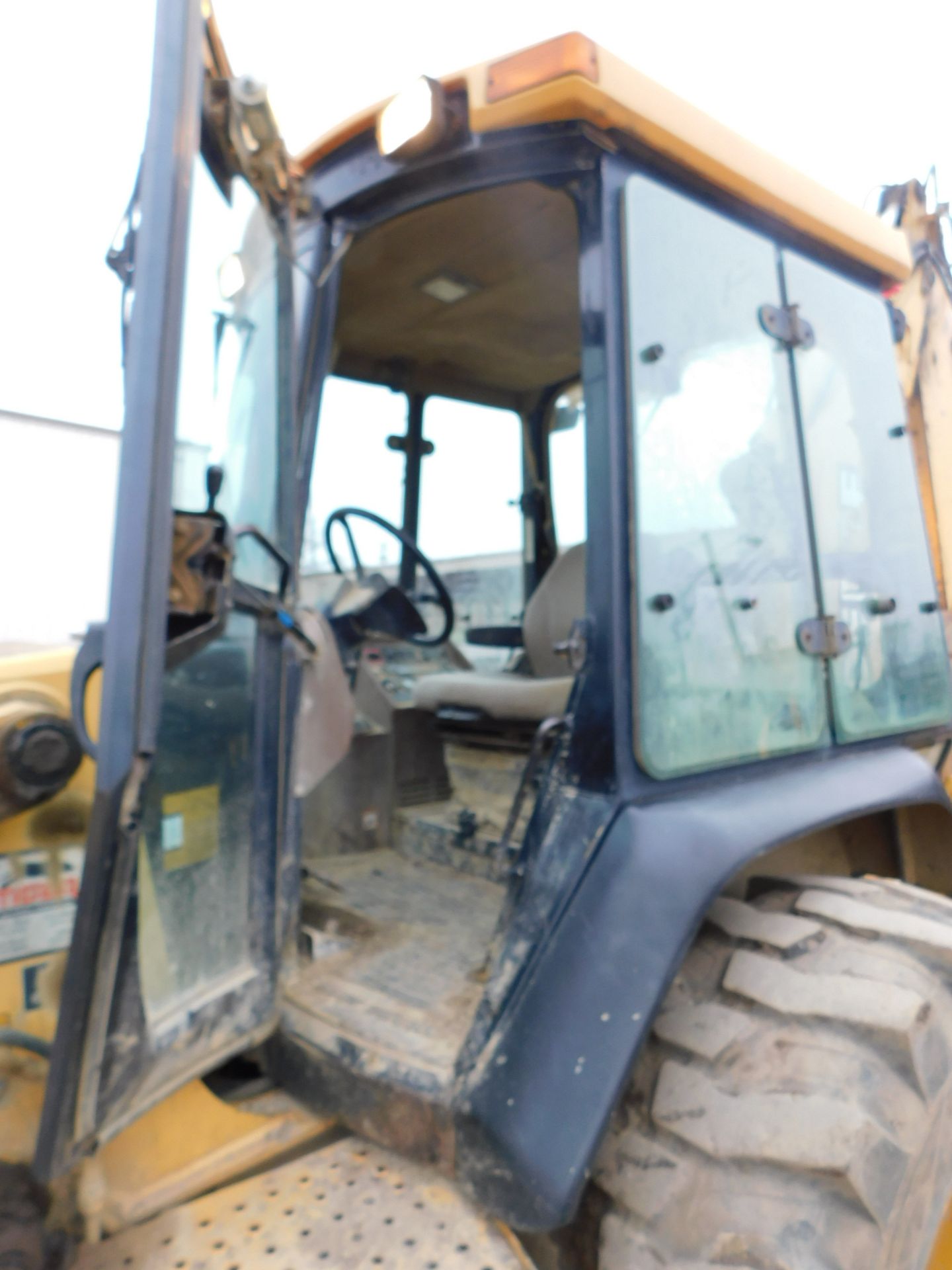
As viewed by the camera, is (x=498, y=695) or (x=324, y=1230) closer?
(x=324, y=1230)

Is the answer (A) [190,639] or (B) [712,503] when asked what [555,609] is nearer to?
(B) [712,503]

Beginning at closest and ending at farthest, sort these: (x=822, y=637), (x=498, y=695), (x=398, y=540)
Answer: (x=822, y=637) → (x=498, y=695) → (x=398, y=540)

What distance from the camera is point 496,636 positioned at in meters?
3.08

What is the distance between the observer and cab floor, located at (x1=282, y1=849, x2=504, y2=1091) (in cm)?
135

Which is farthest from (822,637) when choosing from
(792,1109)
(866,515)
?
(792,1109)

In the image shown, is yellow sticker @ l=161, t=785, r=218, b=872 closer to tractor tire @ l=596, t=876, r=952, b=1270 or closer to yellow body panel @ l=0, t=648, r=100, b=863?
yellow body panel @ l=0, t=648, r=100, b=863

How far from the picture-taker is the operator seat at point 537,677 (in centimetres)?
221

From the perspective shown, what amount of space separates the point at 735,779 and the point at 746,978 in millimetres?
301

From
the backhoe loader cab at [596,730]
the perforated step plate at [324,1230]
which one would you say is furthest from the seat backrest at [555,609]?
the perforated step plate at [324,1230]

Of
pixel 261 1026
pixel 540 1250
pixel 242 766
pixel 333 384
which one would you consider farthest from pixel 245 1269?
pixel 333 384

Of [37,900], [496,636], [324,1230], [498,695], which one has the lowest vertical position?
[324,1230]

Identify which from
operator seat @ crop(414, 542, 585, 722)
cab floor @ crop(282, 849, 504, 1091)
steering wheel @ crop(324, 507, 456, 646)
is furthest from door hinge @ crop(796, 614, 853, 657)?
steering wheel @ crop(324, 507, 456, 646)

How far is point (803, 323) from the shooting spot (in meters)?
1.57

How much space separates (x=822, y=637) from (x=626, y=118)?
88cm
